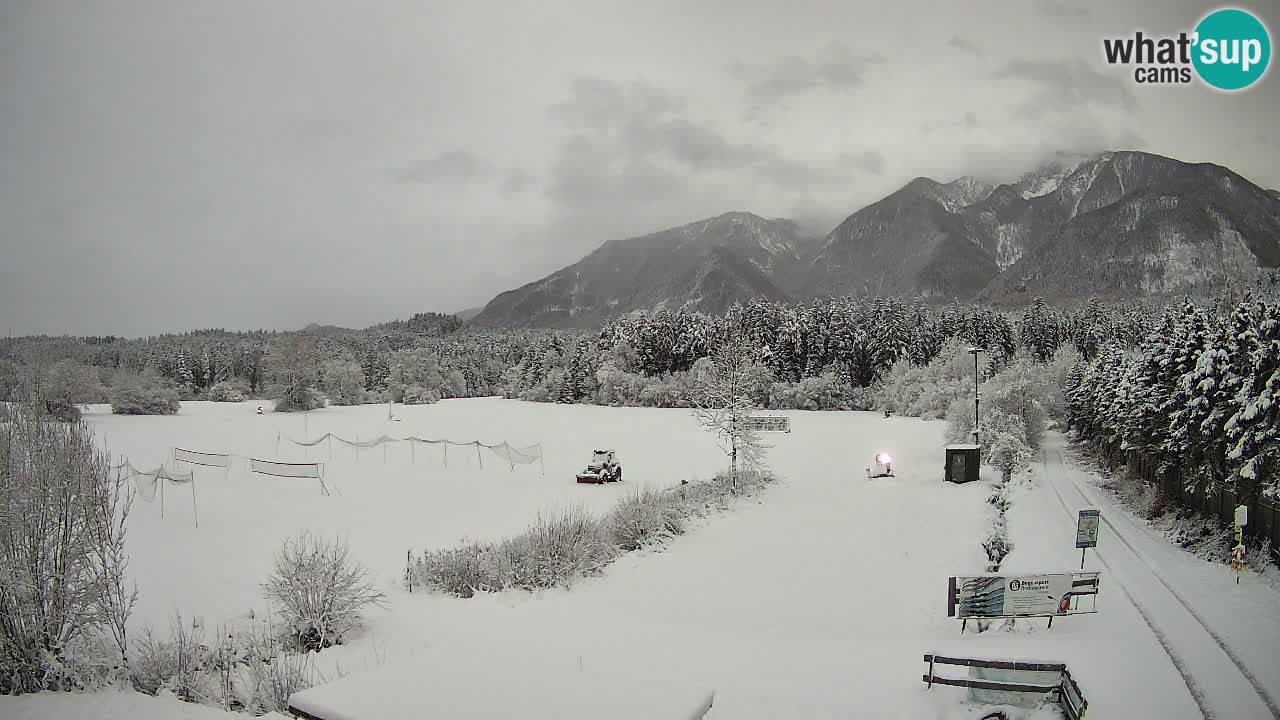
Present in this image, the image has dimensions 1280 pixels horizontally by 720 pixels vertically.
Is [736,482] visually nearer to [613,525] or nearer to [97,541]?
[613,525]

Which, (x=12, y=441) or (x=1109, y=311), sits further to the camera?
(x=1109, y=311)

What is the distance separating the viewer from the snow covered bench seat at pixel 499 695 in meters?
3.48

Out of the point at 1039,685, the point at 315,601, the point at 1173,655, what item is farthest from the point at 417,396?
the point at 1039,685

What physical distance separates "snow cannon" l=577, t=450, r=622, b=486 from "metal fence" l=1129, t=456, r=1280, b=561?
65.2 feet

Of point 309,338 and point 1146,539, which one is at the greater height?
point 309,338

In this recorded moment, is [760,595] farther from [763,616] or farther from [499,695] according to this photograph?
[499,695]

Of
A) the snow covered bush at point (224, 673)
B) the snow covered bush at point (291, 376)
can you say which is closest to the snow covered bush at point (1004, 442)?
the snow covered bush at point (224, 673)

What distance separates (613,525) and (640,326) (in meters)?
64.9

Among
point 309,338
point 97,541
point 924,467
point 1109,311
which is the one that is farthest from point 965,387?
point 1109,311

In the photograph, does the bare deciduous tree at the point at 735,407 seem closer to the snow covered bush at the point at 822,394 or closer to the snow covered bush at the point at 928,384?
the snow covered bush at the point at 928,384

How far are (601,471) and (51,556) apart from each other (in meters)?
21.1

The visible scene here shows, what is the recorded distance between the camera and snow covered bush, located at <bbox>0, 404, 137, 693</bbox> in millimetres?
6945

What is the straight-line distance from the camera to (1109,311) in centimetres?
10588

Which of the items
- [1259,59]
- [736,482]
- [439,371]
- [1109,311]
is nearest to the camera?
[1259,59]
